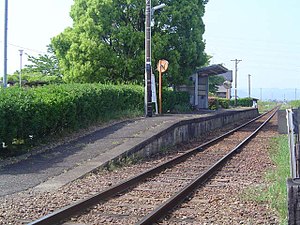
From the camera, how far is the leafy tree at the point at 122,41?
28.5 meters

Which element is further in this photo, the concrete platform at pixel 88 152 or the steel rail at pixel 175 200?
the concrete platform at pixel 88 152

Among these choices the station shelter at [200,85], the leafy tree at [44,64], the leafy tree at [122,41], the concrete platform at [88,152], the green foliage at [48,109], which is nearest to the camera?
the concrete platform at [88,152]

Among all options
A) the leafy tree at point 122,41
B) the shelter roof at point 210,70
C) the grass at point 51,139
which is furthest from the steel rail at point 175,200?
the shelter roof at point 210,70

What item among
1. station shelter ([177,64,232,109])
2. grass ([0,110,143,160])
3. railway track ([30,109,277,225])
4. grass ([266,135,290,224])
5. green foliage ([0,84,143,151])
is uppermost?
station shelter ([177,64,232,109])

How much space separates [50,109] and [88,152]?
65.6 inches

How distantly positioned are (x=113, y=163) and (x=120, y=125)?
7003 millimetres

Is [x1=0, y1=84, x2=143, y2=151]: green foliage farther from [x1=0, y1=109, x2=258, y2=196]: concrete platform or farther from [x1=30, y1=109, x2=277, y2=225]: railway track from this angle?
[x1=30, y1=109, x2=277, y2=225]: railway track

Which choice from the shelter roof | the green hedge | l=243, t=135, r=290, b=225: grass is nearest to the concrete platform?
the green hedge

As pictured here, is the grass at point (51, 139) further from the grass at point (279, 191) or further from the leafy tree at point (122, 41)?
the leafy tree at point (122, 41)

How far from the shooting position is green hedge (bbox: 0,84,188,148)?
11773mm

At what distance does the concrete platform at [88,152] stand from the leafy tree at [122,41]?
880cm

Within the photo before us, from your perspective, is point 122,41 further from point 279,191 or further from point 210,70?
point 279,191

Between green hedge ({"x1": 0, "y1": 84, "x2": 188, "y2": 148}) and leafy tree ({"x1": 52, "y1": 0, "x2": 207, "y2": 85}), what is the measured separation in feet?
24.9

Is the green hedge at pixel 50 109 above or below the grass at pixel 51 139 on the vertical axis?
above
